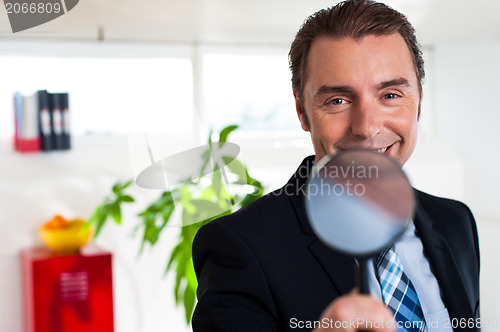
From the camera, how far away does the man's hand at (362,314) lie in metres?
0.49

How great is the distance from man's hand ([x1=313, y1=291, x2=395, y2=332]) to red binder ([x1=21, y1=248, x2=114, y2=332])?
266 cm

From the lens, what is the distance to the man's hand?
1.60 feet

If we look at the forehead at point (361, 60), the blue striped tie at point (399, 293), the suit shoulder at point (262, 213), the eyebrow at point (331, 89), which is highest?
the forehead at point (361, 60)

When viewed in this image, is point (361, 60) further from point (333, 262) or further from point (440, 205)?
point (440, 205)

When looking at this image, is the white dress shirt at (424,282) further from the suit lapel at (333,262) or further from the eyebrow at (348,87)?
the eyebrow at (348,87)

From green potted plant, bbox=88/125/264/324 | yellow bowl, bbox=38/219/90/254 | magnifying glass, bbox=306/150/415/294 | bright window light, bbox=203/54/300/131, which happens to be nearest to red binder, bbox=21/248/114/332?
yellow bowl, bbox=38/219/90/254

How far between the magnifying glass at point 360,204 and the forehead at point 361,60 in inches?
15.0

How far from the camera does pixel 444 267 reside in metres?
1.12

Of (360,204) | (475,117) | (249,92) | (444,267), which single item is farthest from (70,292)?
(475,117)

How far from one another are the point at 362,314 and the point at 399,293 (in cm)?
55

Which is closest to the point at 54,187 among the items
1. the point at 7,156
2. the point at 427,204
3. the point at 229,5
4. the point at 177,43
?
the point at 7,156

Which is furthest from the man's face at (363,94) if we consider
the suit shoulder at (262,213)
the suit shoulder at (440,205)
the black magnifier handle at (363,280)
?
the black magnifier handle at (363,280)

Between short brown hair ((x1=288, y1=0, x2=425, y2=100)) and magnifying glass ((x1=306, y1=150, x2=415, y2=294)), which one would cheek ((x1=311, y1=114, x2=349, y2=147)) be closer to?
short brown hair ((x1=288, y1=0, x2=425, y2=100))

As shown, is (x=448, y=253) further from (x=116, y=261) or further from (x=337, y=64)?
(x=116, y=261)
